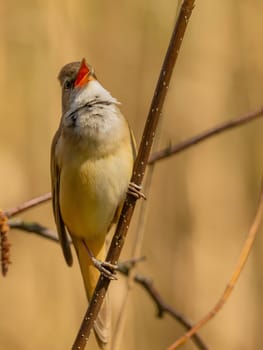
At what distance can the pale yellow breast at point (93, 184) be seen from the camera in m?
2.26

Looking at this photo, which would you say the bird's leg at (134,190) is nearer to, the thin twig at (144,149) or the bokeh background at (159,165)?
the thin twig at (144,149)

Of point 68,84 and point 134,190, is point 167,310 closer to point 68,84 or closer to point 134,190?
point 134,190

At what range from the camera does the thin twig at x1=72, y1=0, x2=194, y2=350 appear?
1.58 metres

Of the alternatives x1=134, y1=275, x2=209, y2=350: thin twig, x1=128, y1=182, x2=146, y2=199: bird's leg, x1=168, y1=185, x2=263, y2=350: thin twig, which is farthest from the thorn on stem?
x1=134, y1=275, x2=209, y2=350: thin twig

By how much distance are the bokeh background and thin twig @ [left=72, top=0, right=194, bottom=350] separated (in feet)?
4.21

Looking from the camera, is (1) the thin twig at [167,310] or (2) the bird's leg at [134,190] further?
(1) the thin twig at [167,310]

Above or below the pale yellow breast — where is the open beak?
above

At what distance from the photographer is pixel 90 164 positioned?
227 centimetres

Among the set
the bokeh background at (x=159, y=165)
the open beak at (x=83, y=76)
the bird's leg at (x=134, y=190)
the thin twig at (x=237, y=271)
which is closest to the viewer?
the bird's leg at (x=134, y=190)

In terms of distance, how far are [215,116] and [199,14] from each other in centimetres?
43

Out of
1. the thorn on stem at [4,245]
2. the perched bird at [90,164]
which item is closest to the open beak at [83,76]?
the perched bird at [90,164]

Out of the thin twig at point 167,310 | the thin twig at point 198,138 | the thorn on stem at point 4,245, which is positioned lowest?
the thin twig at point 167,310

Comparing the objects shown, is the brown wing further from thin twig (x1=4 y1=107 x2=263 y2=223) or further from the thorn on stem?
the thorn on stem

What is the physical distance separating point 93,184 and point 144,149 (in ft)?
1.98
